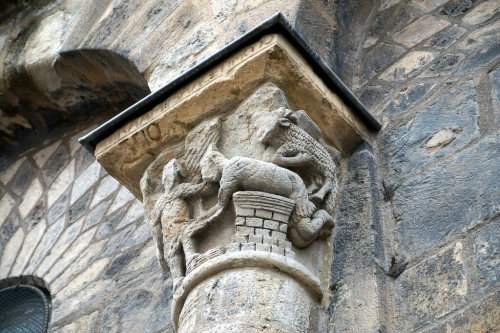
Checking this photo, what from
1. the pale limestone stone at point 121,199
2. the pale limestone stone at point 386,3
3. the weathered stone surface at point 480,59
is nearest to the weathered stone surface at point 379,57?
the pale limestone stone at point 386,3

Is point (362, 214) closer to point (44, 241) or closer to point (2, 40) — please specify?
point (44, 241)

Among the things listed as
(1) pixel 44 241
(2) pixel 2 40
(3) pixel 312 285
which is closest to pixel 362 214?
(3) pixel 312 285

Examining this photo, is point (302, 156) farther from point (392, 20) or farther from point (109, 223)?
point (109, 223)

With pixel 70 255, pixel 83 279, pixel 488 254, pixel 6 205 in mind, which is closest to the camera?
pixel 488 254

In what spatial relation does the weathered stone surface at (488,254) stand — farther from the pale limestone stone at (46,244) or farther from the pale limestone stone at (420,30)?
the pale limestone stone at (46,244)

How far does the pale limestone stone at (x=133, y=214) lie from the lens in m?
4.09

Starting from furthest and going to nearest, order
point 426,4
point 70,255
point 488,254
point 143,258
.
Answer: point 70,255 → point 143,258 → point 426,4 → point 488,254

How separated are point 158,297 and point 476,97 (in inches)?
55.0

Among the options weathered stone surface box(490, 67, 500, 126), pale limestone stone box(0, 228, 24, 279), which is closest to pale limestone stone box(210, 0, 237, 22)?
weathered stone surface box(490, 67, 500, 126)

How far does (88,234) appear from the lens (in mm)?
4242

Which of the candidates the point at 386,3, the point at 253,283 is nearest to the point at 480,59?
the point at 386,3

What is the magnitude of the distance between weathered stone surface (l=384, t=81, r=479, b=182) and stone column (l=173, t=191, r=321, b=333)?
53 cm

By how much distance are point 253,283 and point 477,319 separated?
59cm

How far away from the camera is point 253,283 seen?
99.9 inches
